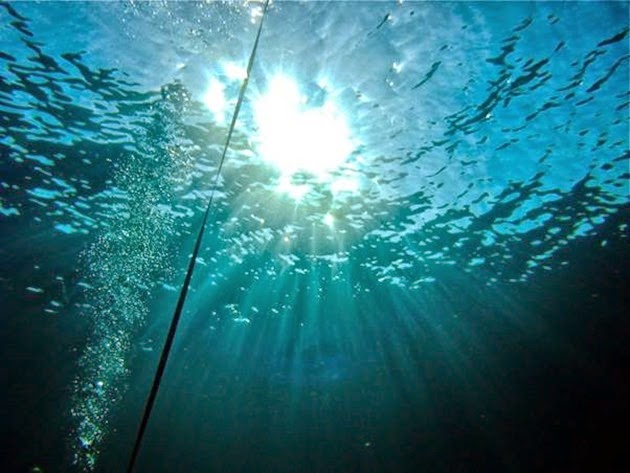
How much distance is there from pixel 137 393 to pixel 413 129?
37016 millimetres

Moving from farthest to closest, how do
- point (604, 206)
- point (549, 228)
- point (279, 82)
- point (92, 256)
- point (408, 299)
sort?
point (408, 299), point (92, 256), point (549, 228), point (604, 206), point (279, 82)

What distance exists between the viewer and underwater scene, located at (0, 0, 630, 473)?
8258mm

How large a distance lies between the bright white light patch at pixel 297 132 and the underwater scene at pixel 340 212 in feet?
0.20

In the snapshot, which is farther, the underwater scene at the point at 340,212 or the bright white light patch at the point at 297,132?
the bright white light patch at the point at 297,132

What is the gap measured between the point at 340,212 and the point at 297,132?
3.99m

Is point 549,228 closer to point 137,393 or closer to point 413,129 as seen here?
point 413,129

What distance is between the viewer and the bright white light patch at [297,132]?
9.71m

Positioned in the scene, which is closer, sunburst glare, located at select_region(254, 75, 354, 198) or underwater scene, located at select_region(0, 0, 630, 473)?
underwater scene, located at select_region(0, 0, 630, 473)

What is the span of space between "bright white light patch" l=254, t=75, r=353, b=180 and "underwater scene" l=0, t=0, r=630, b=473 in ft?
0.20

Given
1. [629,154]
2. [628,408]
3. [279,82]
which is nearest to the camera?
[279,82]

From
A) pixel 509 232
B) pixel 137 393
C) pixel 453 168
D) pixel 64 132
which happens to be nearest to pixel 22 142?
pixel 64 132

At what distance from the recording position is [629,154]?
1010 cm

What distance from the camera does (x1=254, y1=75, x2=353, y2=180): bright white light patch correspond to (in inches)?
382

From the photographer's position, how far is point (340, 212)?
13648 mm
